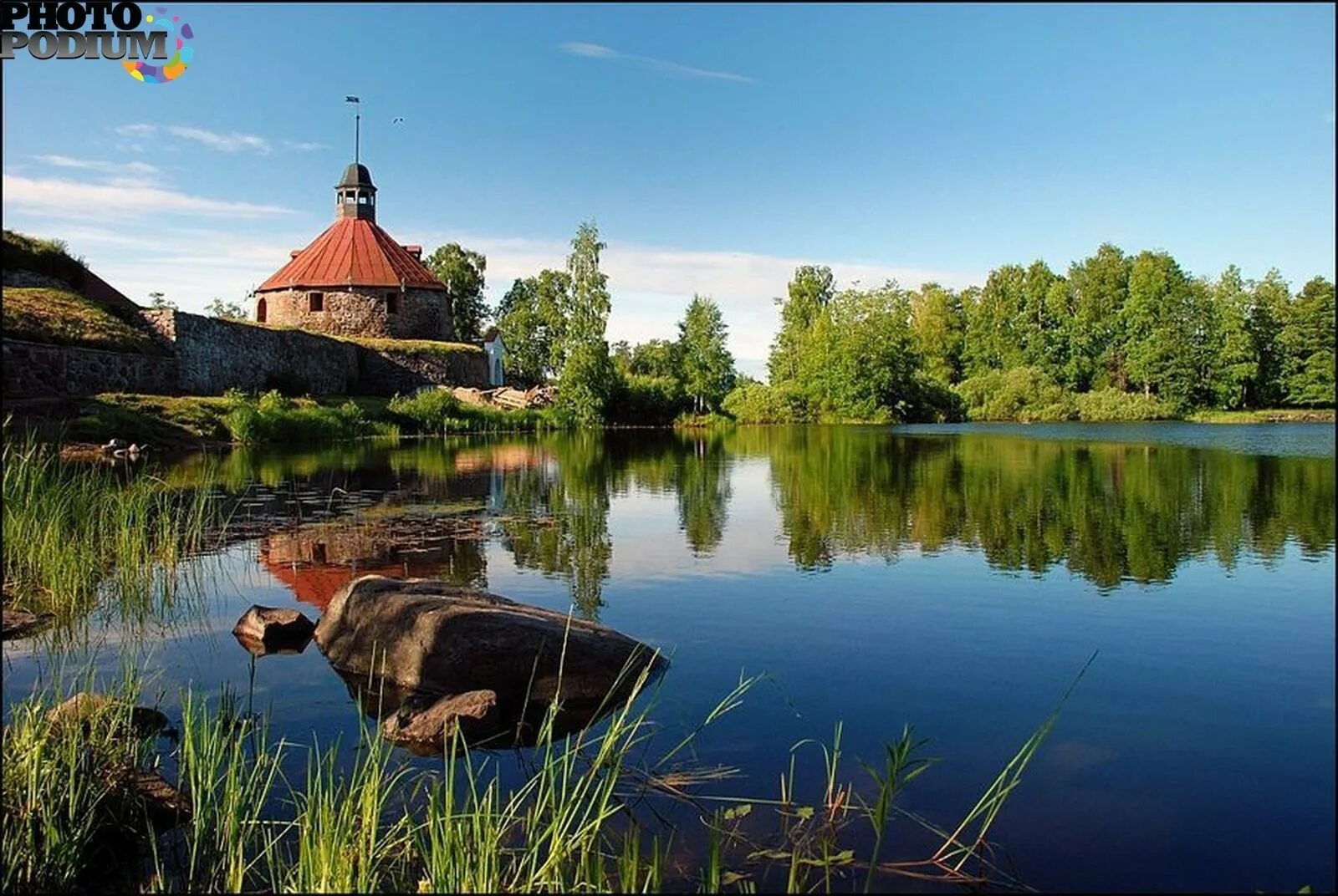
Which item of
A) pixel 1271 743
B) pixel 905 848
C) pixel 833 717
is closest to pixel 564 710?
pixel 833 717

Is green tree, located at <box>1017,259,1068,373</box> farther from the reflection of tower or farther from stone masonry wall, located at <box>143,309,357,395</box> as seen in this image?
the reflection of tower

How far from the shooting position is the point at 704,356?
6294cm

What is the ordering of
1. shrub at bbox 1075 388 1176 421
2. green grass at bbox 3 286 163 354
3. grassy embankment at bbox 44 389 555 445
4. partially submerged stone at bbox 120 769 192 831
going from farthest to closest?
shrub at bbox 1075 388 1176 421 < green grass at bbox 3 286 163 354 < grassy embankment at bbox 44 389 555 445 < partially submerged stone at bbox 120 769 192 831

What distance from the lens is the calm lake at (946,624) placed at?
4.95 meters

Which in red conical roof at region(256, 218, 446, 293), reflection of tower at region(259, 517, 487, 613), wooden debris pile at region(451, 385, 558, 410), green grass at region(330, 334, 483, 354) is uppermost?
red conical roof at region(256, 218, 446, 293)

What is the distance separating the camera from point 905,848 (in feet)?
14.6

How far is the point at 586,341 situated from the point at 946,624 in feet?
145

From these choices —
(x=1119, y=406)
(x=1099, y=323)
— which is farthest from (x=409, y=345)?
(x=1099, y=323)

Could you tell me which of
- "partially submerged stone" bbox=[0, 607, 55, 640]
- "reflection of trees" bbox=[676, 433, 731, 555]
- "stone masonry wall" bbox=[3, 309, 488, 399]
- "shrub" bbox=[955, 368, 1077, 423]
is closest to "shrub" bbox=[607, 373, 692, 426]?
"stone masonry wall" bbox=[3, 309, 488, 399]

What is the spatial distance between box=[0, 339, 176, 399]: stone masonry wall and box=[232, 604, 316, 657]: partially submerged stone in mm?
17497

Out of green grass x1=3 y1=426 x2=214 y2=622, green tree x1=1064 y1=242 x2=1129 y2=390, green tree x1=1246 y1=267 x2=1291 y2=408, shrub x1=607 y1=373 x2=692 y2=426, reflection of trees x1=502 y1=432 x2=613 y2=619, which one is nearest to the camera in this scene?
green grass x1=3 y1=426 x2=214 y2=622

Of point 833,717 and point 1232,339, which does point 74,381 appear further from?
point 1232,339

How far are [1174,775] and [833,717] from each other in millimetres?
1947

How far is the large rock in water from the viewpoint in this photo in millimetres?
5902
